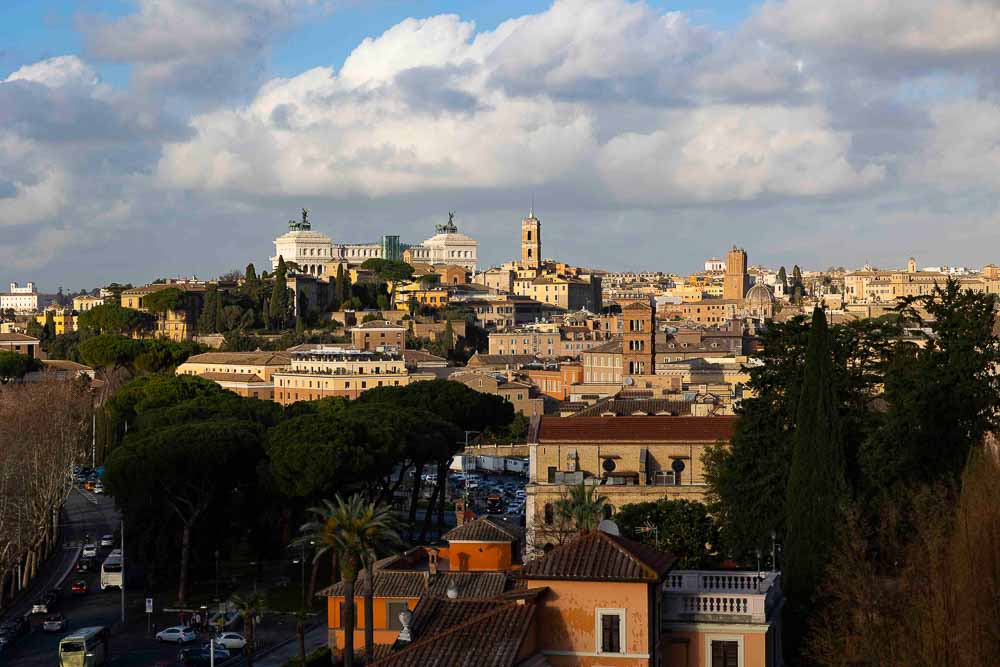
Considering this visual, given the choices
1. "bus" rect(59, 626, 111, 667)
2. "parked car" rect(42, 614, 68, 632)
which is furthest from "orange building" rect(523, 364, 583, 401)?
"bus" rect(59, 626, 111, 667)

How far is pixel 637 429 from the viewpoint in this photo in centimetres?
4738

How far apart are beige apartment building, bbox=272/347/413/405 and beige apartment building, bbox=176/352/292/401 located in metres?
1.73

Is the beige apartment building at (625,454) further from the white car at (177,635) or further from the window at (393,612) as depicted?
the window at (393,612)

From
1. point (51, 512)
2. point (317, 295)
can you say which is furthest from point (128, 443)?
point (317, 295)

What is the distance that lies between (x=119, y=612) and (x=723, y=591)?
30.2 meters

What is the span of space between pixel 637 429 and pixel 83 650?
16.1 m

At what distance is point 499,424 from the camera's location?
82.4m

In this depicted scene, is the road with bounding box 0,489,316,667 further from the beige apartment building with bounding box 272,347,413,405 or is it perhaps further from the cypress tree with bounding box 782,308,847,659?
the beige apartment building with bounding box 272,347,413,405

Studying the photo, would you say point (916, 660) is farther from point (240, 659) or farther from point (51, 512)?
point (51, 512)

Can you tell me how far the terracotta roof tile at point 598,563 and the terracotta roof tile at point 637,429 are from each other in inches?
922

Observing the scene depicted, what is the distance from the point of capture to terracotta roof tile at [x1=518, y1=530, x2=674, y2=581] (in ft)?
73.9

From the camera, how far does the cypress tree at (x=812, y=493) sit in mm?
29266

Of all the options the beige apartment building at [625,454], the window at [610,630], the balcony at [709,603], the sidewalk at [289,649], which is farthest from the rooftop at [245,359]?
the window at [610,630]

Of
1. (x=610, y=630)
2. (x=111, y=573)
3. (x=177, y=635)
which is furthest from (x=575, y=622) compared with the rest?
(x=111, y=573)
